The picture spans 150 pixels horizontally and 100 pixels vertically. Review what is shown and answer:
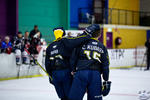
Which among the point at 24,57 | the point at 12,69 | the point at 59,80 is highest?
the point at 59,80

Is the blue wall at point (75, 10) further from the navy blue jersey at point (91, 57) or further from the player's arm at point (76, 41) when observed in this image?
the navy blue jersey at point (91, 57)

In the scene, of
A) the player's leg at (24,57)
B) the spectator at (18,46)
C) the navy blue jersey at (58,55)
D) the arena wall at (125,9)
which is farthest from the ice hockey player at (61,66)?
the arena wall at (125,9)

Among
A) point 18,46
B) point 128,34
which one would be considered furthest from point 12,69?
point 128,34

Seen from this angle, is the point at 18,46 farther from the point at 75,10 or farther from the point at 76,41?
the point at 75,10

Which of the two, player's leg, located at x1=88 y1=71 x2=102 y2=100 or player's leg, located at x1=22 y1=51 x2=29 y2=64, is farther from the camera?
player's leg, located at x1=22 y1=51 x2=29 y2=64

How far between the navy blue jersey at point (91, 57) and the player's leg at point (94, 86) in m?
0.11

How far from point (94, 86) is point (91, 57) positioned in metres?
0.41

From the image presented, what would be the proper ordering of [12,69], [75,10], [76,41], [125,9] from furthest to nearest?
[125,9], [75,10], [12,69], [76,41]

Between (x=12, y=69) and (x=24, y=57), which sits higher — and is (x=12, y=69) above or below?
below

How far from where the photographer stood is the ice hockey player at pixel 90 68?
381cm

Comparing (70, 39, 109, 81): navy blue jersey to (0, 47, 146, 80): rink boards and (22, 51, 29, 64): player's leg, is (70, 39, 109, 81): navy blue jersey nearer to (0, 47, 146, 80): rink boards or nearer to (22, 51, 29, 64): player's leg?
(0, 47, 146, 80): rink boards

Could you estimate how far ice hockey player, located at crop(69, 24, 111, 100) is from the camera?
12.5 feet

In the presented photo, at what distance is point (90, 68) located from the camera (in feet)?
12.6

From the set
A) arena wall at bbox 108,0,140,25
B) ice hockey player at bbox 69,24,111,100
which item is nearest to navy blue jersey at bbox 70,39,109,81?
ice hockey player at bbox 69,24,111,100
